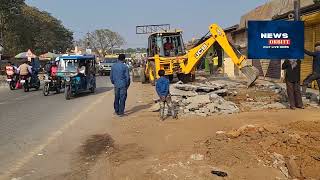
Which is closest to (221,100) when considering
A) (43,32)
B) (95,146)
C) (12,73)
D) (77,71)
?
(95,146)

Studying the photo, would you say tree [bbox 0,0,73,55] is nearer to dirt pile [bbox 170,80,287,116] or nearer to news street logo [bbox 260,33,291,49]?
dirt pile [bbox 170,80,287,116]

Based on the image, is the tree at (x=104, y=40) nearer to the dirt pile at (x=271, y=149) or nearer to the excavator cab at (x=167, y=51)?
the excavator cab at (x=167, y=51)

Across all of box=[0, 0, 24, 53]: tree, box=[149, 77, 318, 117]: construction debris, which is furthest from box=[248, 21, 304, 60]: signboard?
box=[0, 0, 24, 53]: tree

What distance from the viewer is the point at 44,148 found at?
10.0 metres

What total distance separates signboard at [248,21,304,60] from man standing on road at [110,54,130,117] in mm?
3714

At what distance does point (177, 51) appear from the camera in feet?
89.9

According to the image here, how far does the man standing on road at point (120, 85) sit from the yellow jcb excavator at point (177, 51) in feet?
28.2

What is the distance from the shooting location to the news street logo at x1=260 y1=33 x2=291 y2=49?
46.0ft

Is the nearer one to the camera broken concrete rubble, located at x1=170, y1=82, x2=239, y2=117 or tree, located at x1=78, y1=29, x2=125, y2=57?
broken concrete rubble, located at x1=170, y1=82, x2=239, y2=117

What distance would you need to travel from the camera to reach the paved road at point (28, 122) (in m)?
9.92

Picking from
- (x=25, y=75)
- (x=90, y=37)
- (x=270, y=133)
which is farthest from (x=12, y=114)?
(x=90, y=37)

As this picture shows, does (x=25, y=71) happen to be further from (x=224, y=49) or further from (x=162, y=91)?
(x=162, y=91)

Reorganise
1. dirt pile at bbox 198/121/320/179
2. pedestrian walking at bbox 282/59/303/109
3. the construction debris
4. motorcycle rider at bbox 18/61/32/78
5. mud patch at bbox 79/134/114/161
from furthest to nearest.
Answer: motorcycle rider at bbox 18/61/32/78, the construction debris, pedestrian walking at bbox 282/59/303/109, mud patch at bbox 79/134/114/161, dirt pile at bbox 198/121/320/179

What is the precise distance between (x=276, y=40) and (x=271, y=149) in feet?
19.3
